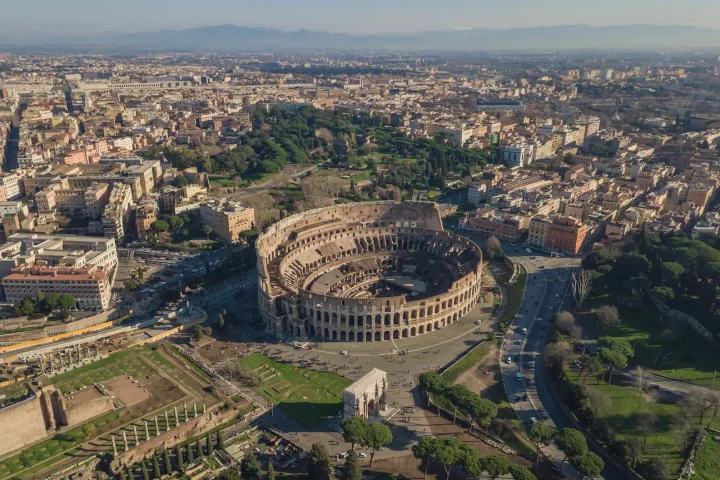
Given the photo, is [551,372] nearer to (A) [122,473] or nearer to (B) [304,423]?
(B) [304,423]

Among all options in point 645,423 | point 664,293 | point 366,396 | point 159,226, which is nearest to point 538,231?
point 664,293

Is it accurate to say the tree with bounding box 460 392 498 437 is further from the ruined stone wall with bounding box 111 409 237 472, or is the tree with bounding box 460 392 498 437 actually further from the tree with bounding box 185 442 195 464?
the tree with bounding box 185 442 195 464

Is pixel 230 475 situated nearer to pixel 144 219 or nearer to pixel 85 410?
pixel 85 410

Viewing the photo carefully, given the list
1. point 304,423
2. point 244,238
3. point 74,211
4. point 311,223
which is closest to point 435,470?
point 304,423

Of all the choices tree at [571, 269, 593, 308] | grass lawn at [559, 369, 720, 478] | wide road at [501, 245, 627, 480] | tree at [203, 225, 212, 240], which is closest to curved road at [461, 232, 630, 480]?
wide road at [501, 245, 627, 480]

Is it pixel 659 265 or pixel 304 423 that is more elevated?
pixel 659 265

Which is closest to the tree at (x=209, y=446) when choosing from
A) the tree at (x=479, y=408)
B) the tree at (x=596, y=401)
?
the tree at (x=479, y=408)
